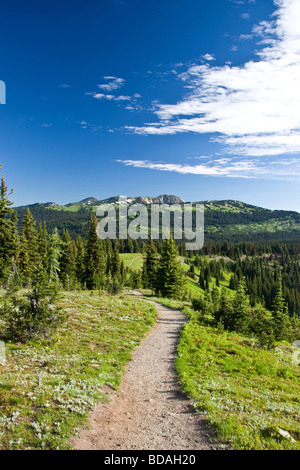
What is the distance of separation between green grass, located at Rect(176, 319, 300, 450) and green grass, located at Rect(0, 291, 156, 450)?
Result: 4.38m

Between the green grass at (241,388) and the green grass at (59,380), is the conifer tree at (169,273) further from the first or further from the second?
the green grass at (59,380)

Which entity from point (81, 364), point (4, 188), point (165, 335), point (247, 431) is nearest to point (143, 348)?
point (165, 335)

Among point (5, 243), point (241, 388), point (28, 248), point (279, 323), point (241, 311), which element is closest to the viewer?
point (241, 388)

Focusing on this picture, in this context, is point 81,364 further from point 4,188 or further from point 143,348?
point 4,188

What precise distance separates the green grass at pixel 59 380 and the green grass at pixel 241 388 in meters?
4.38

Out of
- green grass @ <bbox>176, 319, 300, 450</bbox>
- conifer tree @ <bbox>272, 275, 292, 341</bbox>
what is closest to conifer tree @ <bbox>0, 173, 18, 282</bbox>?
green grass @ <bbox>176, 319, 300, 450</bbox>

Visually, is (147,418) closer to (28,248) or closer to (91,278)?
(91,278)

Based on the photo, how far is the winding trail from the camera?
918 centimetres

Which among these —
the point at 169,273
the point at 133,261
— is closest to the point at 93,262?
the point at 169,273

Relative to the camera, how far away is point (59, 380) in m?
12.9

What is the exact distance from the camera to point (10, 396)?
35.2 ft

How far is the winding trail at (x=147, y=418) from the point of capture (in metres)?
9.18

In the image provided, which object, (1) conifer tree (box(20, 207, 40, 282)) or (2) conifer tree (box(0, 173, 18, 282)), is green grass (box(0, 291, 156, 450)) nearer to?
(2) conifer tree (box(0, 173, 18, 282))

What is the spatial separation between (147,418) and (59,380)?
4.67m
